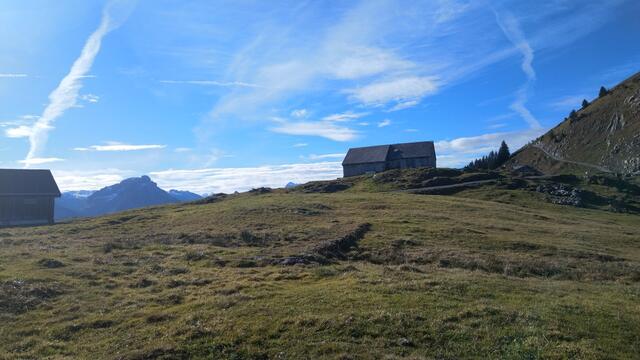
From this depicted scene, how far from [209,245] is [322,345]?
87.2ft

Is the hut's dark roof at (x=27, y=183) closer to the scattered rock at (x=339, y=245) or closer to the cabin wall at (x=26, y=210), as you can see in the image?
the cabin wall at (x=26, y=210)

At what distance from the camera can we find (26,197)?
8262cm

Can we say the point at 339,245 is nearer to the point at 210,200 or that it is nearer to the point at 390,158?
the point at 210,200

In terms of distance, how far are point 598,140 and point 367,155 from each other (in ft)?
245

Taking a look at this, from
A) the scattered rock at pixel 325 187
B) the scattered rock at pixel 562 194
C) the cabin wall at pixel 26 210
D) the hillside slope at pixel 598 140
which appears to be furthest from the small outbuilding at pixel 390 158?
the cabin wall at pixel 26 210

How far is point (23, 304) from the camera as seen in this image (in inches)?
834

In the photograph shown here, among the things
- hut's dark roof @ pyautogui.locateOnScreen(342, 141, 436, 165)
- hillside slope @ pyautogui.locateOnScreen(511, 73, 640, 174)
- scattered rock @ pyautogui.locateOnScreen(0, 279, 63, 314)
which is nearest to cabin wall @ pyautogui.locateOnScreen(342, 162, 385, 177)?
hut's dark roof @ pyautogui.locateOnScreen(342, 141, 436, 165)

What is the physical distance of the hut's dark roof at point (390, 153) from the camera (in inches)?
5197

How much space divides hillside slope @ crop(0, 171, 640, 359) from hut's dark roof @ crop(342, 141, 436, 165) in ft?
276

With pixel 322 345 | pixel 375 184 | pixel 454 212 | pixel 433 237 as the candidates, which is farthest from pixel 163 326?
pixel 375 184

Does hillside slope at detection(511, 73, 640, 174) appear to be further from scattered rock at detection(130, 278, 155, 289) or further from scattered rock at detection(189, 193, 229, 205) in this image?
scattered rock at detection(130, 278, 155, 289)

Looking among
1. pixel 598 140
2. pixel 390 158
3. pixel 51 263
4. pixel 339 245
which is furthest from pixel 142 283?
pixel 598 140

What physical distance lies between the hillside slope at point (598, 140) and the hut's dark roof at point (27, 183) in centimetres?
12741

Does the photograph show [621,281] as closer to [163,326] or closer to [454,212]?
[163,326]
